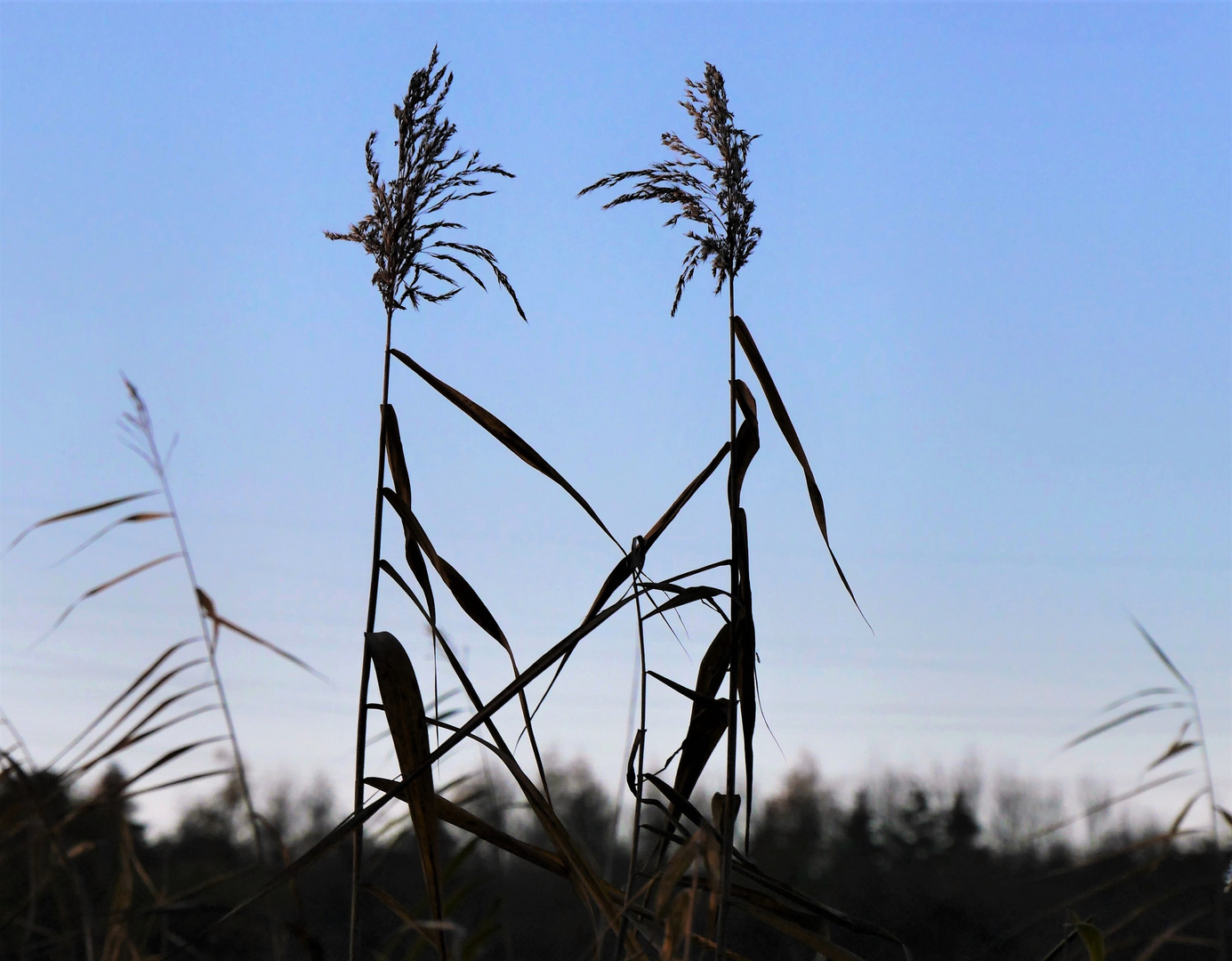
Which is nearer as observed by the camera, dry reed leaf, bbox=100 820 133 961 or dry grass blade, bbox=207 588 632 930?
dry grass blade, bbox=207 588 632 930

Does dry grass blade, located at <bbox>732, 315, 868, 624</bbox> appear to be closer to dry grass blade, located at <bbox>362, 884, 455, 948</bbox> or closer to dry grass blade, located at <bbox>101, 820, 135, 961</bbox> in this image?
dry grass blade, located at <bbox>362, 884, 455, 948</bbox>

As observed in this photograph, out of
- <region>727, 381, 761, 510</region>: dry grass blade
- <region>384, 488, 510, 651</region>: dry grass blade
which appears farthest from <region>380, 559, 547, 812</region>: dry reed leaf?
<region>727, 381, 761, 510</region>: dry grass blade

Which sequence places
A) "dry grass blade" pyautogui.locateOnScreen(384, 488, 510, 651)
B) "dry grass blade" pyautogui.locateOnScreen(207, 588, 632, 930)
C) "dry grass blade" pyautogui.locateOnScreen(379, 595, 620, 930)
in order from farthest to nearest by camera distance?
"dry grass blade" pyautogui.locateOnScreen(384, 488, 510, 651) → "dry grass blade" pyautogui.locateOnScreen(379, 595, 620, 930) → "dry grass blade" pyautogui.locateOnScreen(207, 588, 632, 930)

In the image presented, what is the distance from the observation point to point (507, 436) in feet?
5.13

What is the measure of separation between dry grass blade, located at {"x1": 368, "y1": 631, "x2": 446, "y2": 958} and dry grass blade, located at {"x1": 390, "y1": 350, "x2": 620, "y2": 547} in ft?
1.07

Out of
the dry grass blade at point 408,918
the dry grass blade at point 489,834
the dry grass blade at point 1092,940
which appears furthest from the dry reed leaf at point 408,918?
the dry grass blade at point 1092,940

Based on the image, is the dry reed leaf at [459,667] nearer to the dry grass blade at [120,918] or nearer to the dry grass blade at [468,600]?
the dry grass blade at [468,600]

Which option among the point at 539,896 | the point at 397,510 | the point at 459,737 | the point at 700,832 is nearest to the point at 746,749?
the point at 700,832

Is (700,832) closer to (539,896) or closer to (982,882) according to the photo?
(982,882)

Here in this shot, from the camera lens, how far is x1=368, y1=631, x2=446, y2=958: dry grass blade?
1.41 metres

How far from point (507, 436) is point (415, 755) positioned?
463 mm

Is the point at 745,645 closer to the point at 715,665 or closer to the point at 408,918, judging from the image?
the point at 715,665

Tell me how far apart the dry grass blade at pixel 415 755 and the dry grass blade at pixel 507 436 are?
0.33m

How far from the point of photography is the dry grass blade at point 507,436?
148 centimetres
